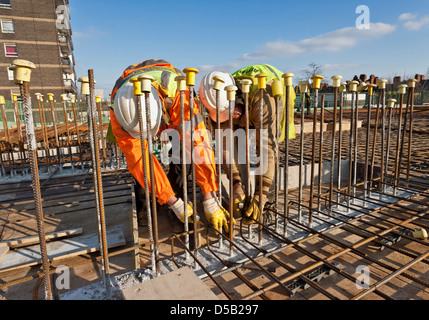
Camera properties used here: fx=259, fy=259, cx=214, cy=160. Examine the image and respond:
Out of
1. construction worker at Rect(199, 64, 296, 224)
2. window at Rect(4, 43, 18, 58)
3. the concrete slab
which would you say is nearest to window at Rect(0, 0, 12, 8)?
window at Rect(4, 43, 18, 58)

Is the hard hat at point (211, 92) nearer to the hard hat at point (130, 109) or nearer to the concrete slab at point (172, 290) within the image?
the hard hat at point (130, 109)

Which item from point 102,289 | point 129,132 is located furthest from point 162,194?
point 102,289

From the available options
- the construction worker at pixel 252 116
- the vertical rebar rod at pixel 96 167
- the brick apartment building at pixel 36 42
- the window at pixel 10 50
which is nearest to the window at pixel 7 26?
the brick apartment building at pixel 36 42

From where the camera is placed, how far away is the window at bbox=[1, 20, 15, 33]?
24.0 metres

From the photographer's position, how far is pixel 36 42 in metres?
25.3

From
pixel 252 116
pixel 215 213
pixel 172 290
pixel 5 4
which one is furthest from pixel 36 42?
pixel 172 290

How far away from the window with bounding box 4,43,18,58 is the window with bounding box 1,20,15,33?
1.21m

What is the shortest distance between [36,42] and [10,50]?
238 centimetres

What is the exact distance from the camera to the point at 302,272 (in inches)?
72.0

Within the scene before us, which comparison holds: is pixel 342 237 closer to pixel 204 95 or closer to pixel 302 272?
pixel 302 272

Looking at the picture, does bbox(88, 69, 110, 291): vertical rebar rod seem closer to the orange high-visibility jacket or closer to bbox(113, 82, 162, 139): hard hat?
bbox(113, 82, 162, 139): hard hat

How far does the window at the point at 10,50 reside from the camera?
80.3ft

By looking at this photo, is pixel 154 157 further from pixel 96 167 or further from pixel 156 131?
pixel 96 167
